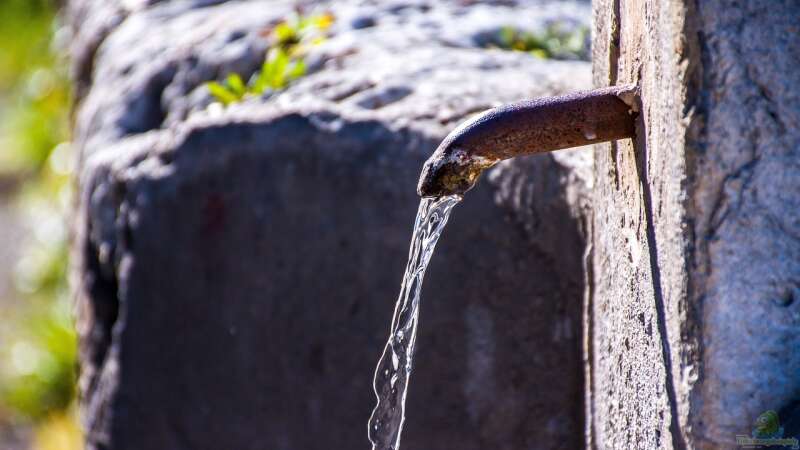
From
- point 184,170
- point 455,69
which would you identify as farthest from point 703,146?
point 184,170

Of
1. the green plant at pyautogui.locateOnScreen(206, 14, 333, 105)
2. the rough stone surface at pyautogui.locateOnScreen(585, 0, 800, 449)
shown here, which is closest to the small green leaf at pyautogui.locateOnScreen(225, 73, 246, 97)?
the green plant at pyautogui.locateOnScreen(206, 14, 333, 105)

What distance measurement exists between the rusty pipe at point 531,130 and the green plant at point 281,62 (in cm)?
136

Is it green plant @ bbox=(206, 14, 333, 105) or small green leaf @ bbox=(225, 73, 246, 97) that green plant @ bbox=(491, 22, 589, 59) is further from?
small green leaf @ bbox=(225, 73, 246, 97)

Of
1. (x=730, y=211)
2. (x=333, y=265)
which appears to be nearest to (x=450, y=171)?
(x=730, y=211)

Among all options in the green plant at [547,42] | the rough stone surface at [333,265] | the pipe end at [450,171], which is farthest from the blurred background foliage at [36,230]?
the pipe end at [450,171]

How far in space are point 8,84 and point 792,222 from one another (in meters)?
8.61

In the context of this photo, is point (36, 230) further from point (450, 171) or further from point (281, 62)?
point (450, 171)

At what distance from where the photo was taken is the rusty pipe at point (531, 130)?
1188 millimetres

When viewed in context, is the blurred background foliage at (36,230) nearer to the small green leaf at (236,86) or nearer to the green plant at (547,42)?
the small green leaf at (236,86)

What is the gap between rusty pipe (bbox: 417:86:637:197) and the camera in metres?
1.19

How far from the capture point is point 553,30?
261 cm

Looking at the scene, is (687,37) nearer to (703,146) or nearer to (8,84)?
(703,146)

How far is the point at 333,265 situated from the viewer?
2111 millimetres

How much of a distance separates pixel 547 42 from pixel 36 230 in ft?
15.9
